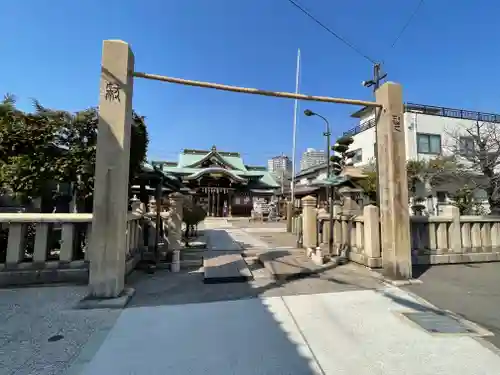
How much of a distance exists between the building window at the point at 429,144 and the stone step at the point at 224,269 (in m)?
19.7

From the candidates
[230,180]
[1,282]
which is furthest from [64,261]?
[230,180]

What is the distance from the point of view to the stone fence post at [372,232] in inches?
217

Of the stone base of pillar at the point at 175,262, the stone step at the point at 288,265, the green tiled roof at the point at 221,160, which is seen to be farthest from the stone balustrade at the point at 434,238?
the green tiled roof at the point at 221,160

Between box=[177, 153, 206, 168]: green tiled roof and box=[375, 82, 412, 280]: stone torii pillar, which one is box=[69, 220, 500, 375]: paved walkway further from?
box=[177, 153, 206, 168]: green tiled roof

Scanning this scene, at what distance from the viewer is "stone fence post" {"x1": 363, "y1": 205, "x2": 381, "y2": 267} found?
551 centimetres

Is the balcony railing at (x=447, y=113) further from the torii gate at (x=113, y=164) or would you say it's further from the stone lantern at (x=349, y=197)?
the torii gate at (x=113, y=164)

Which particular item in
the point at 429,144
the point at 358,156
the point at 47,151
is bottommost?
the point at 47,151

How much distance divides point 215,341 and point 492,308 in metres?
3.84

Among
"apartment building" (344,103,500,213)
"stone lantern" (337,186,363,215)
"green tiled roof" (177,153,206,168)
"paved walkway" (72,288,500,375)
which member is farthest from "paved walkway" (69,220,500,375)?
"green tiled roof" (177,153,206,168)

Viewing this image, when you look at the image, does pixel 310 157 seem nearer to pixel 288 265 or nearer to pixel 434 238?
pixel 434 238

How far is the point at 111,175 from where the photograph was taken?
3816 millimetres

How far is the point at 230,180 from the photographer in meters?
27.0

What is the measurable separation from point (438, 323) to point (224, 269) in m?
3.62

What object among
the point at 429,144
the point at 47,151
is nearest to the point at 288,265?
the point at 47,151
